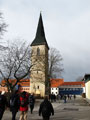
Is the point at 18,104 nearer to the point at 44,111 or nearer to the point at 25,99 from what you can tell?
the point at 25,99

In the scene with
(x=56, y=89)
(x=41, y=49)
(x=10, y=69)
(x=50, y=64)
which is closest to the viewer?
(x=10, y=69)

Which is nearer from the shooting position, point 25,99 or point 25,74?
point 25,99

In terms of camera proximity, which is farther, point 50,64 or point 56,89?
point 56,89

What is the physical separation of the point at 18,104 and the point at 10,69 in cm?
1732

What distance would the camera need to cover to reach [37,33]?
216ft

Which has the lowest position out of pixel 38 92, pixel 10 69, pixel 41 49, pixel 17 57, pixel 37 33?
pixel 38 92

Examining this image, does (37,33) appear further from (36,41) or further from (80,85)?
(80,85)

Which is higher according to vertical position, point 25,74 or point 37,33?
point 37,33

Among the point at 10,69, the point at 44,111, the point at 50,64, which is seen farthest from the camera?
the point at 50,64

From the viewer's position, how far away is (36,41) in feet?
213

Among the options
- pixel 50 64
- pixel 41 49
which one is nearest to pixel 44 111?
pixel 50 64

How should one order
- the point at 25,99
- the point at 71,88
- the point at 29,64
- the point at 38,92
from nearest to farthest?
the point at 25,99 < the point at 29,64 < the point at 38,92 < the point at 71,88

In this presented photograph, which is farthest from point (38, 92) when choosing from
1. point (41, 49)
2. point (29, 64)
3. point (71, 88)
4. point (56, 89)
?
point (56, 89)

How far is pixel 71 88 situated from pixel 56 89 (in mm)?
12573
